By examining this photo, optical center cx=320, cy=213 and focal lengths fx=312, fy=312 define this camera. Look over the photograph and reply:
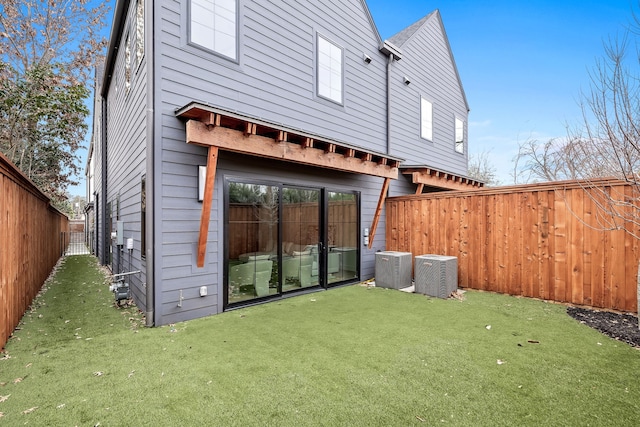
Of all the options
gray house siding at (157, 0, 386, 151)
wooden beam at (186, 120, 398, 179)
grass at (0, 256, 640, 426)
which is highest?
gray house siding at (157, 0, 386, 151)

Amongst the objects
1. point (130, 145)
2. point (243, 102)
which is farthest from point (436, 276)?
point (130, 145)

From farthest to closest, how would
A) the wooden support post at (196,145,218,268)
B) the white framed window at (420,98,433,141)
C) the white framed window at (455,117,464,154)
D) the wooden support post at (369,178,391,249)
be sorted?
the white framed window at (455,117,464,154) → the white framed window at (420,98,433,141) → the wooden support post at (369,178,391,249) → the wooden support post at (196,145,218,268)

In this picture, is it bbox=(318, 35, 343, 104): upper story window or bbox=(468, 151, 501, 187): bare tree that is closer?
bbox=(318, 35, 343, 104): upper story window

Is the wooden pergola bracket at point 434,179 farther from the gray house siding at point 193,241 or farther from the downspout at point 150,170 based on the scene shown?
the downspout at point 150,170

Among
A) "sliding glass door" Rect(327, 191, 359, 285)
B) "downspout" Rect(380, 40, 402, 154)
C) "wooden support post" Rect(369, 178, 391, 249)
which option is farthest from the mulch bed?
"downspout" Rect(380, 40, 402, 154)

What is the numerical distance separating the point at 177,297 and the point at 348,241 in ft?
12.2

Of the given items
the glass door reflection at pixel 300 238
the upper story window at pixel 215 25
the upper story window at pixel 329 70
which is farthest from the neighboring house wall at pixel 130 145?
the upper story window at pixel 329 70

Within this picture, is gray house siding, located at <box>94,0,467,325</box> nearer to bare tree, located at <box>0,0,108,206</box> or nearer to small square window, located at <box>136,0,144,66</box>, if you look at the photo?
small square window, located at <box>136,0,144,66</box>

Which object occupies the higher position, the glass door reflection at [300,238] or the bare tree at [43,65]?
the bare tree at [43,65]

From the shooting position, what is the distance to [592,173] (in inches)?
203

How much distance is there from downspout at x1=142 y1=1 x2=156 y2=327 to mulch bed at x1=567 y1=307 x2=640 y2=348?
18.5 ft

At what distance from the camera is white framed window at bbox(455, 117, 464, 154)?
11226 mm

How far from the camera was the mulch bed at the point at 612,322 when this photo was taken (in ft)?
11.8

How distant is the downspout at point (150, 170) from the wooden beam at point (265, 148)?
2.36 ft
